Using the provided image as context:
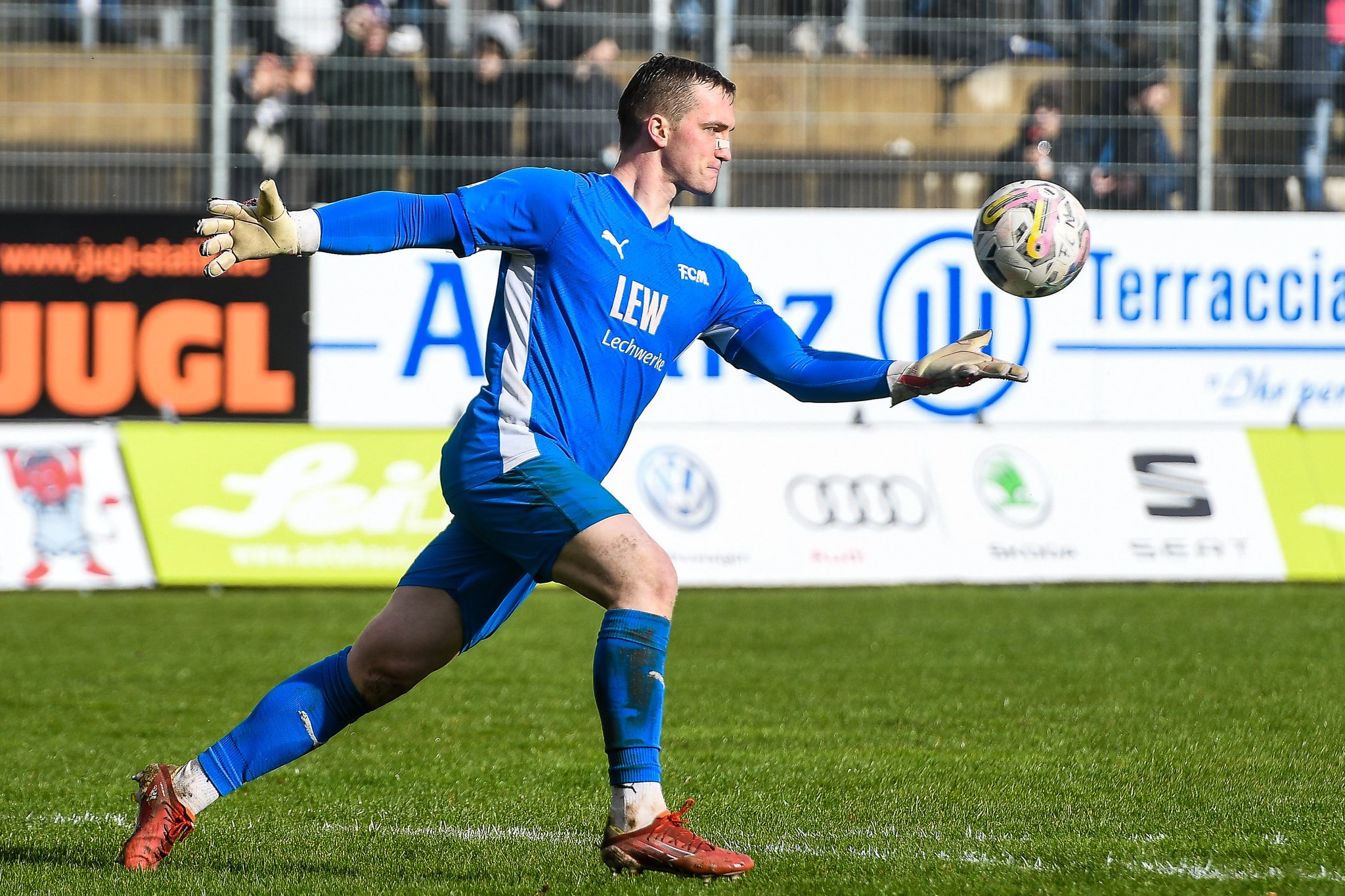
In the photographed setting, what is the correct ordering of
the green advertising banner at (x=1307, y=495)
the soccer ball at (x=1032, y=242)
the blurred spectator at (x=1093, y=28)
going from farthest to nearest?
the blurred spectator at (x=1093, y=28) < the green advertising banner at (x=1307, y=495) < the soccer ball at (x=1032, y=242)

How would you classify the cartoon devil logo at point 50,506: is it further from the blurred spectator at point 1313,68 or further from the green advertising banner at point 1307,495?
the blurred spectator at point 1313,68

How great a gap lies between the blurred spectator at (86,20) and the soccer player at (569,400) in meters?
10.9

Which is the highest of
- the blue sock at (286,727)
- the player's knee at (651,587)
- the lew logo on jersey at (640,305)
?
the lew logo on jersey at (640,305)

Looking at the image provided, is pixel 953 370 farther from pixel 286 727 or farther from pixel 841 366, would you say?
pixel 286 727

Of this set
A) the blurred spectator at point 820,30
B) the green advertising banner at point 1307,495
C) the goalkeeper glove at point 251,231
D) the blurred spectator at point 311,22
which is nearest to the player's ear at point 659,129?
the goalkeeper glove at point 251,231

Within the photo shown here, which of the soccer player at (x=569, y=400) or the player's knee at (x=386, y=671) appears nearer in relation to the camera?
the soccer player at (x=569, y=400)

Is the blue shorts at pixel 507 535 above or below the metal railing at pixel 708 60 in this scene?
below

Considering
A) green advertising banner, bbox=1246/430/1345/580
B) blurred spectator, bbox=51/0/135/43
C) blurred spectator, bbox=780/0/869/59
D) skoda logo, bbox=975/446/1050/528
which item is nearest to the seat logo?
green advertising banner, bbox=1246/430/1345/580

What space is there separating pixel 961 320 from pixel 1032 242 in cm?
1000

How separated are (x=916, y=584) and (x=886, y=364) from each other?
856cm

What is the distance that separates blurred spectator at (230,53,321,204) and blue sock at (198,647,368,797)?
1034 cm

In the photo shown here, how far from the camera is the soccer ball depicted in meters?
5.39

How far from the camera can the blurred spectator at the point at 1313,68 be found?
Result: 14.7 m

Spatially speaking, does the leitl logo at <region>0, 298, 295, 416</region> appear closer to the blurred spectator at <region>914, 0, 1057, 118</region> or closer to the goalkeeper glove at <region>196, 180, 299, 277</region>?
the blurred spectator at <region>914, 0, 1057, 118</region>
